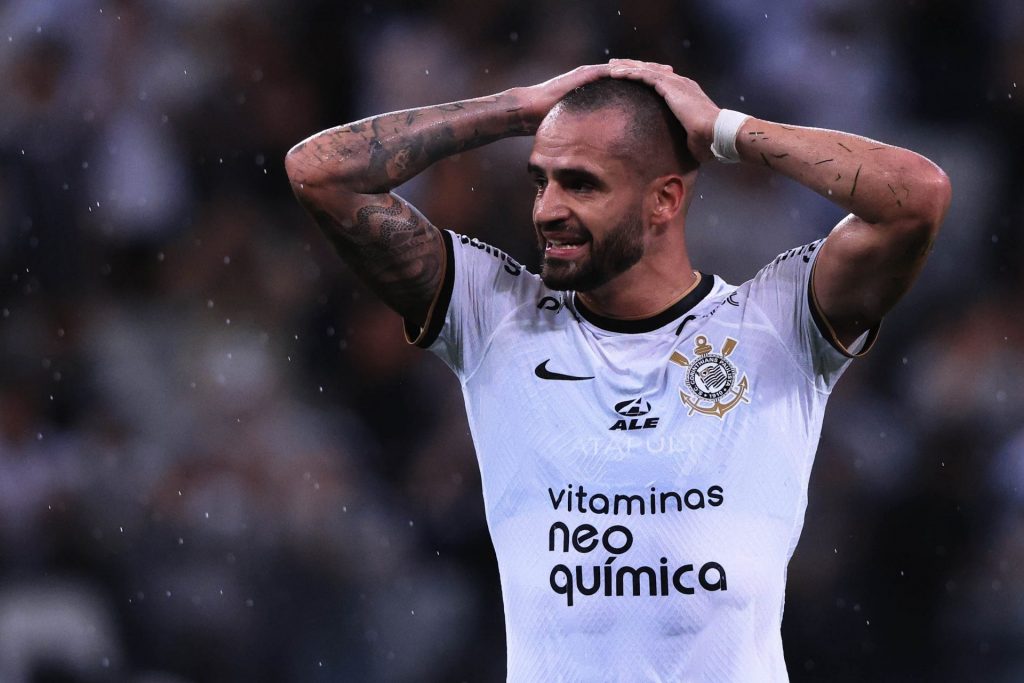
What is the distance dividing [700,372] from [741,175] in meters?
2.99

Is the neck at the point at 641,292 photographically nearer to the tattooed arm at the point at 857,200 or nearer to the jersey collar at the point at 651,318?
the jersey collar at the point at 651,318

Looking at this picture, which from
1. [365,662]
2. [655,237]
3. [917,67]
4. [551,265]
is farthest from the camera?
[917,67]

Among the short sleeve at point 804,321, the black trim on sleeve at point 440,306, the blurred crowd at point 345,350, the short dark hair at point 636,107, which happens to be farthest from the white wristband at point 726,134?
the blurred crowd at point 345,350

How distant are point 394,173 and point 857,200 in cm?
119

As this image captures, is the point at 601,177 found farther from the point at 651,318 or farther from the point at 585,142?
the point at 651,318

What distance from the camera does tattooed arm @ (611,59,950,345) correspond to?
10.6ft

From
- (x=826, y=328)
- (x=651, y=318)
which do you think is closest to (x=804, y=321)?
(x=826, y=328)

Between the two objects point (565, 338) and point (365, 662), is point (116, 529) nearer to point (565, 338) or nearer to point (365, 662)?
point (365, 662)

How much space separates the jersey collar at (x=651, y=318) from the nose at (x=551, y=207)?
35cm

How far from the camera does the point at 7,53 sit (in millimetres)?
6883

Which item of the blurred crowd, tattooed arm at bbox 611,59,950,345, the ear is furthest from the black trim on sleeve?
the blurred crowd

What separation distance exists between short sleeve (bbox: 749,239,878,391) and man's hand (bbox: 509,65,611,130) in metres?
0.72

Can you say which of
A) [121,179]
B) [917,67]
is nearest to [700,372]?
[917,67]

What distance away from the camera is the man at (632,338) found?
10.6 feet
